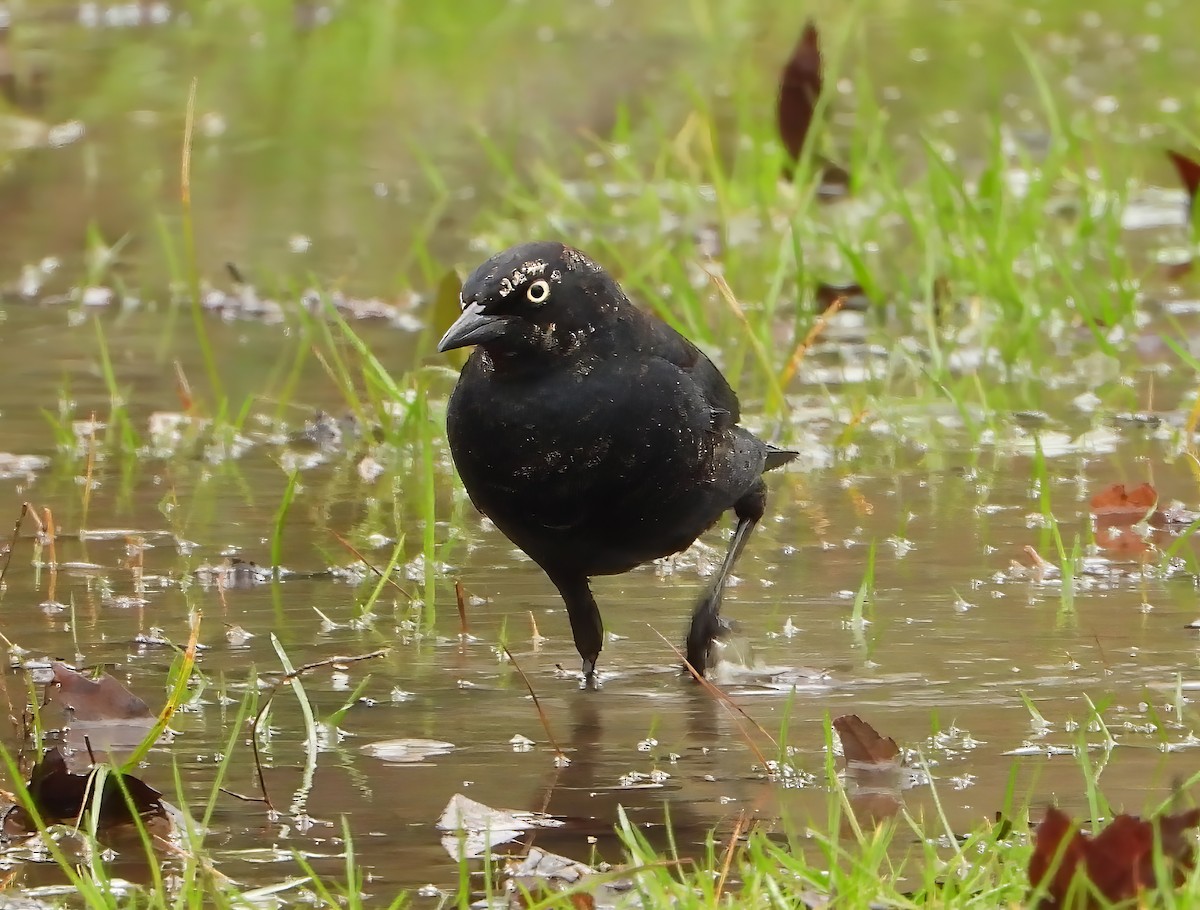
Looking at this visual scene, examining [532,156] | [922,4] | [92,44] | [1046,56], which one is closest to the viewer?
[532,156]

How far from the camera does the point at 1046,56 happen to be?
482 inches

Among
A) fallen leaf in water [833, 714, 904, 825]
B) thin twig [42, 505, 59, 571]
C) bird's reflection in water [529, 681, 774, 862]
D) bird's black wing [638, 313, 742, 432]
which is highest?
bird's black wing [638, 313, 742, 432]

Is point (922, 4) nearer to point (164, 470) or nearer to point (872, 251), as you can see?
point (872, 251)

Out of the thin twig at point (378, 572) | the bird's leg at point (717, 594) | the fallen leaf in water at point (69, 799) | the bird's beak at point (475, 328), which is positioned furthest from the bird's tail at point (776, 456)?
the fallen leaf in water at point (69, 799)

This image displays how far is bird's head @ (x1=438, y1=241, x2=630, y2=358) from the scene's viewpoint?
4051mm

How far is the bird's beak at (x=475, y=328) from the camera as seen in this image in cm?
396

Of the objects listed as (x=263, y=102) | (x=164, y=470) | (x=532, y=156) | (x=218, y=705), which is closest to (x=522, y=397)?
(x=218, y=705)

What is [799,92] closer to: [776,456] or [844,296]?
[844,296]

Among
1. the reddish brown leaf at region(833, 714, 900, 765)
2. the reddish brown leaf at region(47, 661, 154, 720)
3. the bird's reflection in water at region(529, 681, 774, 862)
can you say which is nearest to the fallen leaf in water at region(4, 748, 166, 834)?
the reddish brown leaf at region(47, 661, 154, 720)

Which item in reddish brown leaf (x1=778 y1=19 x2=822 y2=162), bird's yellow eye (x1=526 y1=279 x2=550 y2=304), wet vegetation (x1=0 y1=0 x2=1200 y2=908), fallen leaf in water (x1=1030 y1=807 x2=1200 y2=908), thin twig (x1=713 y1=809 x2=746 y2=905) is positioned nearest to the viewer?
fallen leaf in water (x1=1030 y1=807 x2=1200 y2=908)

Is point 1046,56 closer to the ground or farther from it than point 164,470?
farther from it

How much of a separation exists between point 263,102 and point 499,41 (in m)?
2.19

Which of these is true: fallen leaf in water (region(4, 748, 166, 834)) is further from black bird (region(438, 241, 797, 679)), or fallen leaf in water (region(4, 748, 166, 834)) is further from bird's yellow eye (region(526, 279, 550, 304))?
bird's yellow eye (region(526, 279, 550, 304))

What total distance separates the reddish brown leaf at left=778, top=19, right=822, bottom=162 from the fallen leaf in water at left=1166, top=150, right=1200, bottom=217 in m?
1.37
